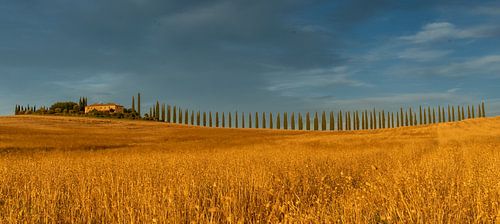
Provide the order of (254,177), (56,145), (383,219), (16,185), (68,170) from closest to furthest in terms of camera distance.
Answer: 1. (383,219)
2. (254,177)
3. (16,185)
4. (68,170)
5. (56,145)

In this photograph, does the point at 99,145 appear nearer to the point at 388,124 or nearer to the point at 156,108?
the point at 156,108

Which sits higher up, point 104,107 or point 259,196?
point 104,107

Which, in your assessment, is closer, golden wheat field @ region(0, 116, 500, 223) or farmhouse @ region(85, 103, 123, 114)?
golden wheat field @ region(0, 116, 500, 223)

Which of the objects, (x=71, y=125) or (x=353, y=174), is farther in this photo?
(x=71, y=125)

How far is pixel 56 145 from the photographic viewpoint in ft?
99.3

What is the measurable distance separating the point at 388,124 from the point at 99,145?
82.8 meters

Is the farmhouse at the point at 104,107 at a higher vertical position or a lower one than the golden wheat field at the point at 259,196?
higher

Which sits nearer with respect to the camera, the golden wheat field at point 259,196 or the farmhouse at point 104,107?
the golden wheat field at point 259,196

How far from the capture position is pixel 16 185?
8.70 metres

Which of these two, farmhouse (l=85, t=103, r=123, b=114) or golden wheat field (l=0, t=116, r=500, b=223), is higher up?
farmhouse (l=85, t=103, r=123, b=114)

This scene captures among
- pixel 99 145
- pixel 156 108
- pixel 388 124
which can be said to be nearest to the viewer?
pixel 99 145

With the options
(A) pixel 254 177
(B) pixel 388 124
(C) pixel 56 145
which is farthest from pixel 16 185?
(B) pixel 388 124

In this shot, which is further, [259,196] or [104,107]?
[104,107]

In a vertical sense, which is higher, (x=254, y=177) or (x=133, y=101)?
(x=133, y=101)
